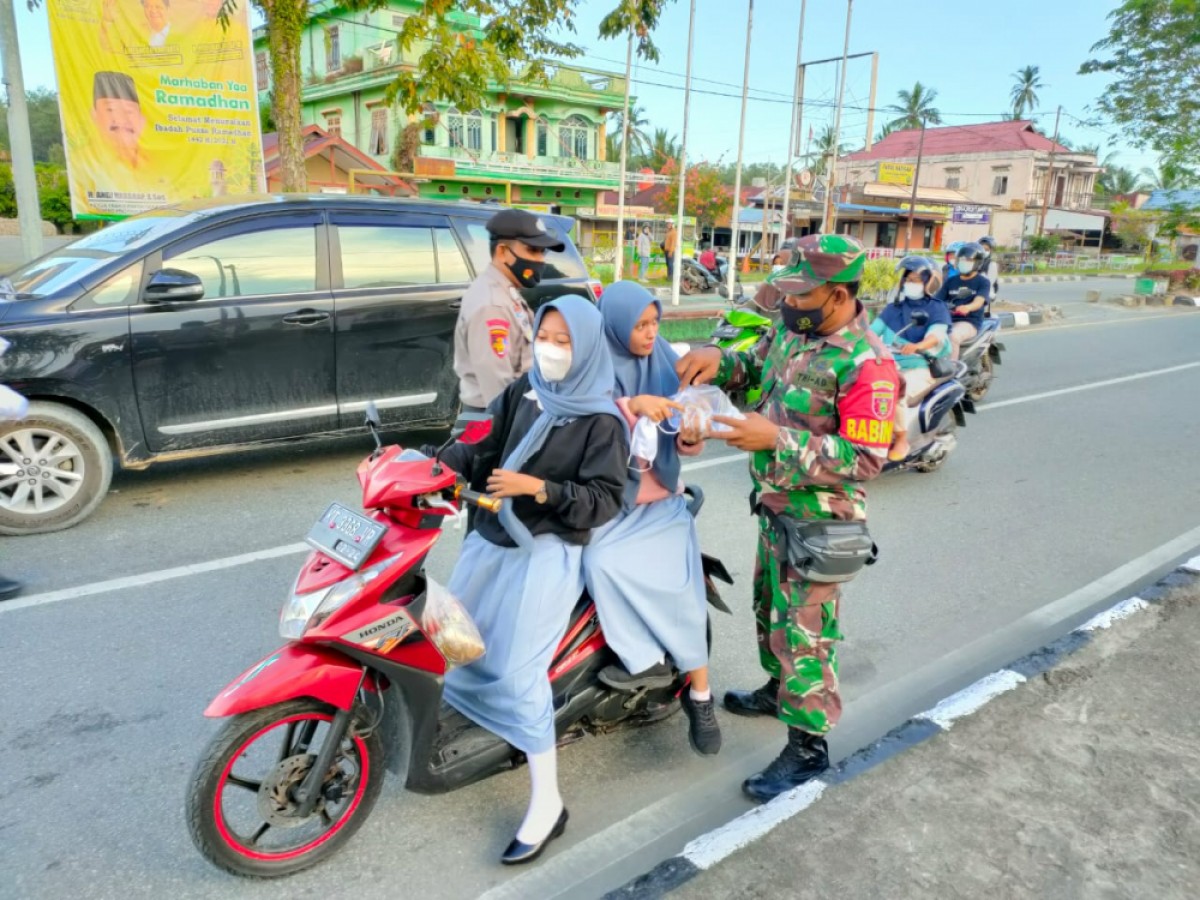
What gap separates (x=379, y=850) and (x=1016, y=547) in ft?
13.8

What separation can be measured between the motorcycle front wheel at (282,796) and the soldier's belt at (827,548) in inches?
53.2

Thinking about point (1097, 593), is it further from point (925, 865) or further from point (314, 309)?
point (314, 309)

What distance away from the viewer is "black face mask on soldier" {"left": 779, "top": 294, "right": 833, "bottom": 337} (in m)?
2.54

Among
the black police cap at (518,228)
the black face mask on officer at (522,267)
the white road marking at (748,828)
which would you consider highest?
the black police cap at (518,228)

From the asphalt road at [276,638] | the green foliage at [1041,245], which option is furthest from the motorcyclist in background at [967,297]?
the green foliage at [1041,245]

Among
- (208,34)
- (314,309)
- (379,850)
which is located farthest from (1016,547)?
(208,34)

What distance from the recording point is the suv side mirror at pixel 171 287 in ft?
15.9

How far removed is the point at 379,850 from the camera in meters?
2.48

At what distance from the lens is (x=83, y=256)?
5.10m

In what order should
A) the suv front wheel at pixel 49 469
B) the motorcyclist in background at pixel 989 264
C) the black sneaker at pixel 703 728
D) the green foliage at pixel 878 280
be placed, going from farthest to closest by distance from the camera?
1. the green foliage at pixel 878 280
2. the motorcyclist in background at pixel 989 264
3. the suv front wheel at pixel 49 469
4. the black sneaker at pixel 703 728

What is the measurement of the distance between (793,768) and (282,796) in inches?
61.3

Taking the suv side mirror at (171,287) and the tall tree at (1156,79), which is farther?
the tall tree at (1156,79)

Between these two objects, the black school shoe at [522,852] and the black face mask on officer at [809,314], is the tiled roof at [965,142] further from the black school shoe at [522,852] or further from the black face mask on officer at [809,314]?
the black school shoe at [522,852]

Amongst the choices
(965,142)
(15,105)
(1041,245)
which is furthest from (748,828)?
(965,142)
